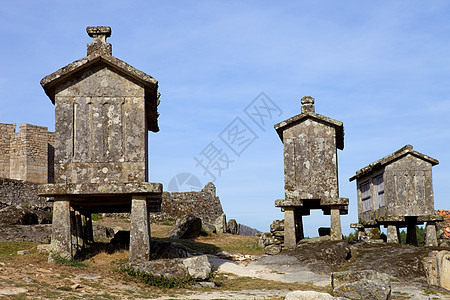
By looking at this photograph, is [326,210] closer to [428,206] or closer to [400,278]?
[428,206]

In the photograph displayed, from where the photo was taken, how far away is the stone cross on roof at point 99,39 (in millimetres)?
16266

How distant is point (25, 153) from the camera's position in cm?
4072

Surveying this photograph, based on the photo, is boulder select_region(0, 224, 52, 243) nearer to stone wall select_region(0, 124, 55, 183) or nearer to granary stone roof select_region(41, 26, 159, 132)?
granary stone roof select_region(41, 26, 159, 132)

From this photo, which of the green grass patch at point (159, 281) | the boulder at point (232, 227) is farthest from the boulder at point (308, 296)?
the boulder at point (232, 227)

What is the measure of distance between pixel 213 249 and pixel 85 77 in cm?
Result: 975

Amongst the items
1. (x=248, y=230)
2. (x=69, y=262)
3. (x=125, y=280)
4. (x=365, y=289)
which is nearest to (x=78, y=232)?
(x=69, y=262)

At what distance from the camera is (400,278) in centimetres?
1580

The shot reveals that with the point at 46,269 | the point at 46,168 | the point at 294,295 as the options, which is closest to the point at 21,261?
the point at 46,269

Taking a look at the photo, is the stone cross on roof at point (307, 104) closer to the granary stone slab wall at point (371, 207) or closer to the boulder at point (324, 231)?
the granary stone slab wall at point (371, 207)

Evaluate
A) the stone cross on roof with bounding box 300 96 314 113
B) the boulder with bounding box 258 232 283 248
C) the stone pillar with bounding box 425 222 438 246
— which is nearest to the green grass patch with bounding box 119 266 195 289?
the boulder with bounding box 258 232 283 248

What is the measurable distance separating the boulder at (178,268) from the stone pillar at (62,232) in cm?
212

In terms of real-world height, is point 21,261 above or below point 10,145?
below

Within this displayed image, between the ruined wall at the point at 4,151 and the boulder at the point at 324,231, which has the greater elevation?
the ruined wall at the point at 4,151

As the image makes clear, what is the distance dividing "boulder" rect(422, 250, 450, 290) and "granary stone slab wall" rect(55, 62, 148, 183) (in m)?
8.39
